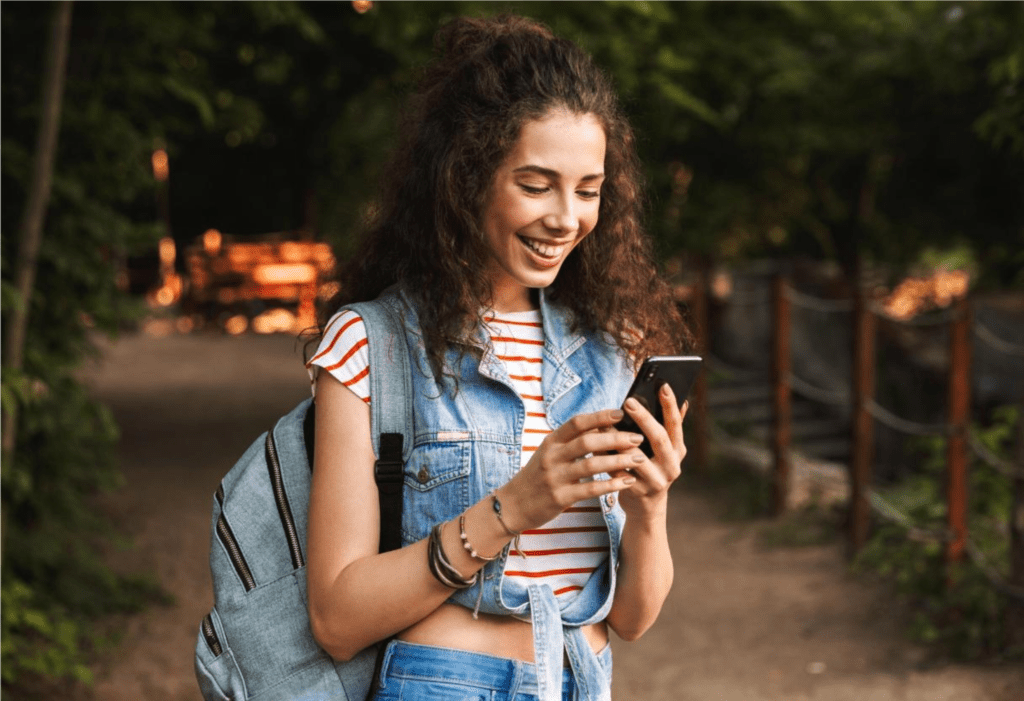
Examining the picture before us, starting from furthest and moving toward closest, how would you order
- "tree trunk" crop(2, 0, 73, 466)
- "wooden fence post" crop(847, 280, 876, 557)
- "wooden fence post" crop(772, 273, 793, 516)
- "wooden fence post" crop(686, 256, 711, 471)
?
1. "wooden fence post" crop(686, 256, 711, 471)
2. "wooden fence post" crop(772, 273, 793, 516)
3. "wooden fence post" crop(847, 280, 876, 557)
4. "tree trunk" crop(2, 0, 73, 466)

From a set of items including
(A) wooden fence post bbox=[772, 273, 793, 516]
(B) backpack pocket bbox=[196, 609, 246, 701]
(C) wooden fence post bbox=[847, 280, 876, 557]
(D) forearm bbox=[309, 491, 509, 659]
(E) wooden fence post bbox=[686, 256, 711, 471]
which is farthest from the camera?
(E) wooden fence post bbox=[686, 256, 711, 471]

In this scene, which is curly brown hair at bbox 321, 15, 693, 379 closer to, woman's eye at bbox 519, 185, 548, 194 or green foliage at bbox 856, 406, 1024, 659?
woman's eye at bbox 519, 185, 548, 194

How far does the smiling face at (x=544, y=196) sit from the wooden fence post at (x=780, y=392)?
596cm

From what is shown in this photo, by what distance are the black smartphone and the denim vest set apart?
0.34ft

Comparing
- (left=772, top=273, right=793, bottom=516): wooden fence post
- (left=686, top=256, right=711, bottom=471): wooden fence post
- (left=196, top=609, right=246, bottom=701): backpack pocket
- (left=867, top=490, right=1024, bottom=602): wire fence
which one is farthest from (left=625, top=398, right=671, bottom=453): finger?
(left=686, top=256, right=711, bottom=471): wooden fence post

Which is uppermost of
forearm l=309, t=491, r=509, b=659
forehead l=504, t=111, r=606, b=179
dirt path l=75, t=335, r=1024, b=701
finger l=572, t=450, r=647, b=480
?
forehead l=504, t=111, r=606, b=179

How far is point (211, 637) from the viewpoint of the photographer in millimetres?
1544

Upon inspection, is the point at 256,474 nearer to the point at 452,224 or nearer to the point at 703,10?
the point at 452,224

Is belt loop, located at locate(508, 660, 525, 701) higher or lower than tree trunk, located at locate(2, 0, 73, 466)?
lower

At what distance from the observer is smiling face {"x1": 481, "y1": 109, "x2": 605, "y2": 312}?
1.56 m

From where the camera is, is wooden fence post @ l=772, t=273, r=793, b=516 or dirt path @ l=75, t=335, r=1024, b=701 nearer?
dirt path @ l=75, t=335, r=1024, b=701

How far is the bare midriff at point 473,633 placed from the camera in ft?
4.99

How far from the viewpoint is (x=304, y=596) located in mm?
1513

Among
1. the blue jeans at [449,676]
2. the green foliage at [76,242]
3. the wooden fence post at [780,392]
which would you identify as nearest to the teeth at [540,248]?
the blue jeans at [449,676]
